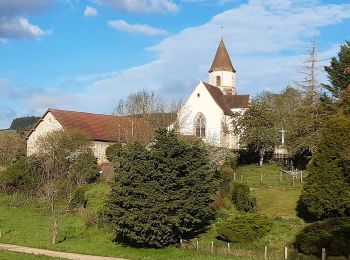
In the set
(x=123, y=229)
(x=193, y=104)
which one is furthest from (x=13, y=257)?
(x=193, y=104)

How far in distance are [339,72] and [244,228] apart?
31.6m

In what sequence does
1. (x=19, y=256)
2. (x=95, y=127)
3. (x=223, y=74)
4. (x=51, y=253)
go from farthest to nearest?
(x=223, y=74) → (x=95, y=127) → (x=51, y=253) → (x=19, y=256)

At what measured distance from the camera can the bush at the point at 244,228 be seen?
2309 cm

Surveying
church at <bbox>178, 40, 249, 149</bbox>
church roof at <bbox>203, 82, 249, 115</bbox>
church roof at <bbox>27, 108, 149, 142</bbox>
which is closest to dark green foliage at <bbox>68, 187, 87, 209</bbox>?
church roof at <bbox>27, 108, 149, 142</bbox>

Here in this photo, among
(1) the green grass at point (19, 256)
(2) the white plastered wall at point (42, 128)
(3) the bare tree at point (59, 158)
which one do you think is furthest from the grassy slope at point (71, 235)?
(2) the white plastered wall at point (42, 128)

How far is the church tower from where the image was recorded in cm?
7569

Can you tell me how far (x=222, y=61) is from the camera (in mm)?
76688

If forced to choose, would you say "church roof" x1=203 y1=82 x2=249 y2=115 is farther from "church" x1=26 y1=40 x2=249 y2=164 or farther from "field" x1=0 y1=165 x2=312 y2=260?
"field" x1=0 y1=165 x2=312 y2=260

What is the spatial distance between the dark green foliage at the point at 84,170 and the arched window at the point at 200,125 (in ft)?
67.8

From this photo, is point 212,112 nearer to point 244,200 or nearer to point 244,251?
point 244,200

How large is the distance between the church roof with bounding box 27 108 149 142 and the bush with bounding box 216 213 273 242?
87.0ft

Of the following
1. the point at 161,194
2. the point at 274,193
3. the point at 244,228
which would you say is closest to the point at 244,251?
the point at 244,228

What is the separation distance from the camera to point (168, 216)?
23891 mm

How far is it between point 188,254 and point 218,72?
55.7m
